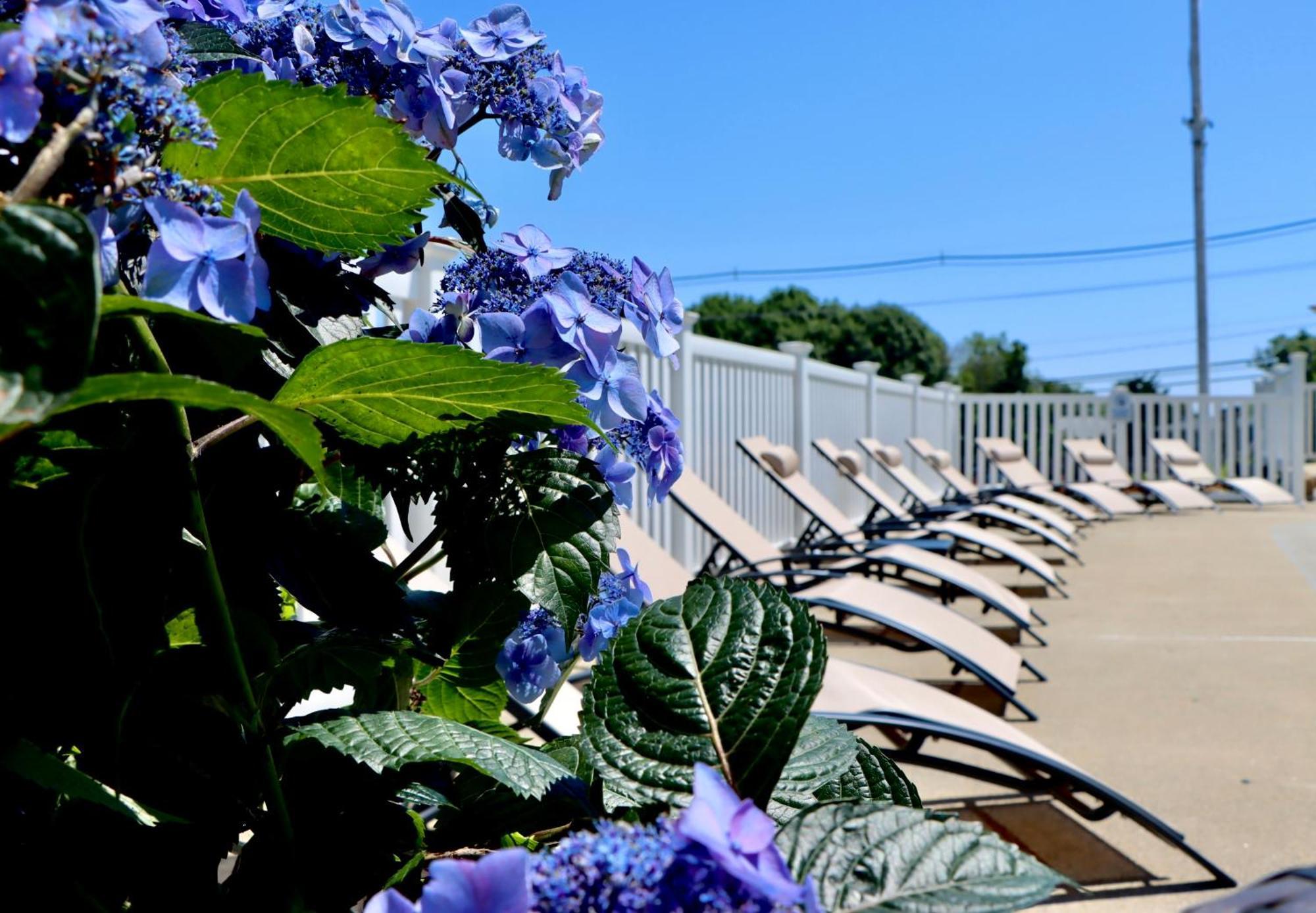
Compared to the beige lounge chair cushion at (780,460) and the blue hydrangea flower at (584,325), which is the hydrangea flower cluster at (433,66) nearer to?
the blue hydrangea flower at (584,325)

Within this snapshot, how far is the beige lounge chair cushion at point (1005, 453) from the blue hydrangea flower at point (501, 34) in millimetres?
15212

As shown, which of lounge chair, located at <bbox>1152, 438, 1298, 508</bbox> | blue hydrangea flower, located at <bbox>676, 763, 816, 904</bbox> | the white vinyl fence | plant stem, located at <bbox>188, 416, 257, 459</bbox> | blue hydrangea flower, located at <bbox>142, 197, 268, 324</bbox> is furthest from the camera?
lounge chair, located at <bbox>1152, 438, 1298, 508</bbox>

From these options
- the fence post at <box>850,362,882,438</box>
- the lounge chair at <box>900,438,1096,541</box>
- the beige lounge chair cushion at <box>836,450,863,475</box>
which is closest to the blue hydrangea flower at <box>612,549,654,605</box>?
the beige lounge chair cushion at <box>836,450,863,475</box>

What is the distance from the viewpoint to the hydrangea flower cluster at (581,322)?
67cm

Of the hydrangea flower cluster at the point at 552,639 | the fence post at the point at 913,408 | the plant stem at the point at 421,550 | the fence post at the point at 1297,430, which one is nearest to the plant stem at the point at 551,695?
the hydrangea flower cluster at the point at 552,639

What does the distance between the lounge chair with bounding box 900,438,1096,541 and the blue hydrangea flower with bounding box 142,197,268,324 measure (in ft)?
33.4

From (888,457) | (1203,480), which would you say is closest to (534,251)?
(888,457)

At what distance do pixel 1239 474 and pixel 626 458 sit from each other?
69.8 feet

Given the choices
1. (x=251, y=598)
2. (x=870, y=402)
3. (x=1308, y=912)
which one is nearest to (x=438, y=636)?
(x=251, y=598)

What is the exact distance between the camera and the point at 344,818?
605 mm

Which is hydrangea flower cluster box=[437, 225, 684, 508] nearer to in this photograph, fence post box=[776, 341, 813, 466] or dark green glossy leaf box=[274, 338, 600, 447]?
dark green glossy leaf box=[274, 338, 600, 447]

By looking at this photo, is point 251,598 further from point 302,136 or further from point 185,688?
point 302,136

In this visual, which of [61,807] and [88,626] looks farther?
[61,807]

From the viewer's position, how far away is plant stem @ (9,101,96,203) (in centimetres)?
35
